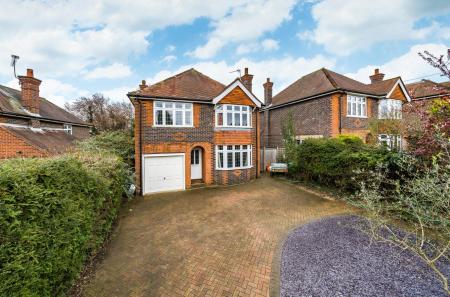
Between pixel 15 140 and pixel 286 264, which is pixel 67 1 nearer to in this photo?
pixel 15 140

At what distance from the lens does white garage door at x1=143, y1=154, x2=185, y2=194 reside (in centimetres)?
1066

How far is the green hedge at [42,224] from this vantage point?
220cm

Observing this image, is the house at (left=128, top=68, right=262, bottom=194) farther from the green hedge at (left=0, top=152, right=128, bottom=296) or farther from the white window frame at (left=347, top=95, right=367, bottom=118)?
the white window frame at (left=347, top=95, right=367, bottom=118)

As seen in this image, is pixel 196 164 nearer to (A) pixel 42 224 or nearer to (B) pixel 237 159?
(B) pixel 237 159

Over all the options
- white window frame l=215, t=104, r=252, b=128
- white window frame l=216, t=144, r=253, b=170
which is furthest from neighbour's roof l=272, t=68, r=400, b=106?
white window frame l=216, t=144, r=253, b=170

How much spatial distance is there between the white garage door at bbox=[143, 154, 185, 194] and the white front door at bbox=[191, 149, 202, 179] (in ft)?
4.65

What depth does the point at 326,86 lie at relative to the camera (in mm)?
15305

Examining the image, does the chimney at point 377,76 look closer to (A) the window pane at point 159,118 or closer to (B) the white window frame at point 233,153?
(B) the white window frame at point 233,153

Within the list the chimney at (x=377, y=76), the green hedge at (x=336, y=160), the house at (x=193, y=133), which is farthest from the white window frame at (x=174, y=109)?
the chimney at (x=377, y=76)

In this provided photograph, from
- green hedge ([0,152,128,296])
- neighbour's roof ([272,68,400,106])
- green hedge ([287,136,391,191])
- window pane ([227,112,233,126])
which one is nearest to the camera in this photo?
green hedge ([0,152,128,296])

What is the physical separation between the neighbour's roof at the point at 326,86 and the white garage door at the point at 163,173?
12718 mm

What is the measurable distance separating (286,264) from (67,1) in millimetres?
11849

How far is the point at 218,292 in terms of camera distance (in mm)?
3607

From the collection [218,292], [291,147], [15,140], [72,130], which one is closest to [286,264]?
[218,292]
